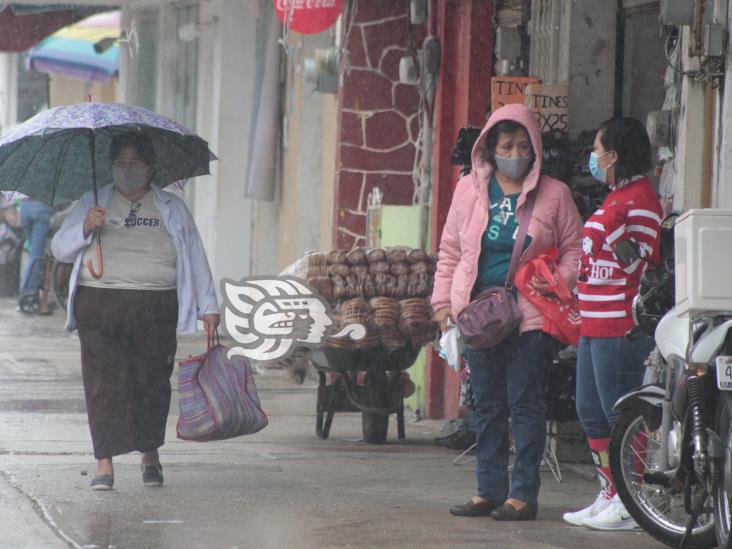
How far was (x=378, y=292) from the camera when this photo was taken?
32.4 ft

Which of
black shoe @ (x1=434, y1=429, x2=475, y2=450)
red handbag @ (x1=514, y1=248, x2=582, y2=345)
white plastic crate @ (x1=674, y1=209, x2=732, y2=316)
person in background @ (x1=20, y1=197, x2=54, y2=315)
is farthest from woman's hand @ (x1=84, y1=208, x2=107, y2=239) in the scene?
person in background @ (x1=20, y1=197, x2=54, y2=315)

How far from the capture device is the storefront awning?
1867 centimetres

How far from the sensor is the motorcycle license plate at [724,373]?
616 centimetres

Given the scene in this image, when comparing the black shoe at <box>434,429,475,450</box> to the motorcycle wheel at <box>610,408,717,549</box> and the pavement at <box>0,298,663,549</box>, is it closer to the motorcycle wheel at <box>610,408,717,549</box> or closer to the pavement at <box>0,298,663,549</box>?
the pavement at <box>0,298,663,549</box>

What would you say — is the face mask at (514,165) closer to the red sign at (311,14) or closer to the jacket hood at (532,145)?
the jacket hood at (532,145)

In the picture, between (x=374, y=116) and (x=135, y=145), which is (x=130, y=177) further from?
(x=374, y=116)

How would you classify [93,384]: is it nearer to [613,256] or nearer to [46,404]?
[613,256]

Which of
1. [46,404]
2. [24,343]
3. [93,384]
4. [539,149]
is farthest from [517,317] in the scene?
[24,343]

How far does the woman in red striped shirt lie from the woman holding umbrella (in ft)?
6.83

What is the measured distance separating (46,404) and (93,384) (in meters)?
3.60

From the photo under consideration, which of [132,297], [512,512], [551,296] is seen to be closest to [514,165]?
[551,296]

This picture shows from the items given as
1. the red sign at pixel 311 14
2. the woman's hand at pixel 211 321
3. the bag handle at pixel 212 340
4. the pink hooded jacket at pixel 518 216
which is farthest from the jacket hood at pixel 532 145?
the red sign at pixel 311 14

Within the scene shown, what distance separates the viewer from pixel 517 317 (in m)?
7.26

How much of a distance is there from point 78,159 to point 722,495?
13.2ft
